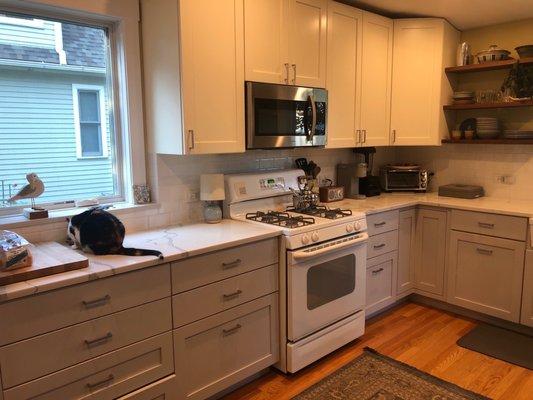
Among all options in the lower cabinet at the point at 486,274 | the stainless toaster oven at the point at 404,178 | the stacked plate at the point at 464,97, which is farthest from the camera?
the stainless toaster oven at the point at 404,178

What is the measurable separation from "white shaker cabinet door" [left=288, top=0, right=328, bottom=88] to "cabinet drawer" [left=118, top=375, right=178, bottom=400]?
197 centimetres

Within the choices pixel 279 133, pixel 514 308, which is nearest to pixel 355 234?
pixel 279 133

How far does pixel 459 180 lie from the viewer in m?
3.94

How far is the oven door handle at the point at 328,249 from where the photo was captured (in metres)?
2.48

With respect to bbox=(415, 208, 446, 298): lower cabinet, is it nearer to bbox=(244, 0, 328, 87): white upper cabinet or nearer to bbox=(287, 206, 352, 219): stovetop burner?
bbox=(287, 206, 352, 219): stovetop burner

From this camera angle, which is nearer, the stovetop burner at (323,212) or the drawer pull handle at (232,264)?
the drawer pull handle at (232,264)

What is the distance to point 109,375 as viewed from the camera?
6.18 ft

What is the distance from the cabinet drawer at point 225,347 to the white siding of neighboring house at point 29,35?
5.66ft

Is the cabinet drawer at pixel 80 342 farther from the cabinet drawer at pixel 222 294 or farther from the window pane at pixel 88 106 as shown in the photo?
the window pane at pixel 88 106

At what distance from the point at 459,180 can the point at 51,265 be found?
11.4 feet

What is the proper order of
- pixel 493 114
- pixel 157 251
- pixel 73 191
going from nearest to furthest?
pixel 157 251, pixel 73 191, pixel 493 114

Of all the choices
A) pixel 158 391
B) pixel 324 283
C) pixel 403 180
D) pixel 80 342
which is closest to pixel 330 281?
pixel 324 283

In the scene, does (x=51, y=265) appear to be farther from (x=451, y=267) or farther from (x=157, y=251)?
(x=451, y=267)

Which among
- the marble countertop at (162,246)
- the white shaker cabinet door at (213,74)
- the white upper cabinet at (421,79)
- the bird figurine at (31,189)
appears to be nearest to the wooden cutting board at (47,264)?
the marble countertop at (162,246)
